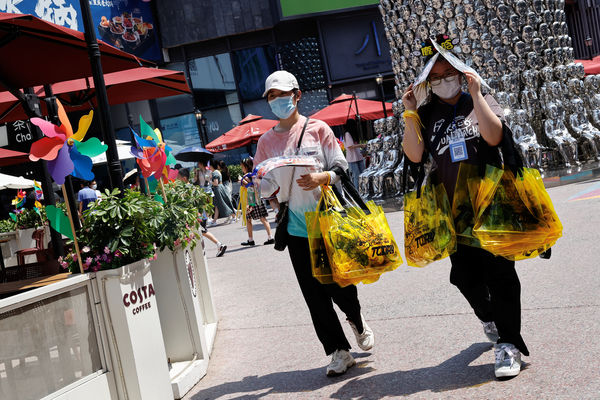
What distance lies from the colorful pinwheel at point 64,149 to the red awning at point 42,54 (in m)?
1.68

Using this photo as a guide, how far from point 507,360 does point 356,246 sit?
109cm

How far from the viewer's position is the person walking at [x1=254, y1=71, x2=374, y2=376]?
15.5 feet

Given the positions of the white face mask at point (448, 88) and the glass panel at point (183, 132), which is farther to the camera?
the glass panel at point (183, 132)

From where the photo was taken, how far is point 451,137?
Answer: 420 cm

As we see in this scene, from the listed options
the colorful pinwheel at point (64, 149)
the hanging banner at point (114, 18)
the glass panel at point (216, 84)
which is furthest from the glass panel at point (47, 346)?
the glass panel at point (216, 84)

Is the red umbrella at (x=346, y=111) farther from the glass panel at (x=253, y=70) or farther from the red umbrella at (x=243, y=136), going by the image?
the glass panel at (x=253, y=70)

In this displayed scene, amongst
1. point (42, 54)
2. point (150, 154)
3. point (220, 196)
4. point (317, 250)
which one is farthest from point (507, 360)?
point (220, 196)

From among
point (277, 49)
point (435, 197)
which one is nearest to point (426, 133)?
point (435, 197)

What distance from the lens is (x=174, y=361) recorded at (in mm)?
5457

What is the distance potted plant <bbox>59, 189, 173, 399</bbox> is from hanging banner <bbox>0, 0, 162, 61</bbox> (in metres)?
30.6

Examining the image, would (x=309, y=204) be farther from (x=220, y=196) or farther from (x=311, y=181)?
(x=220, y=196)

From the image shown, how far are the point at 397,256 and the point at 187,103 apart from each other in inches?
1282

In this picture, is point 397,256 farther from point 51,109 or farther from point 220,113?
point 220,113

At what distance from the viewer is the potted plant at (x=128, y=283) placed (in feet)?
13.6
